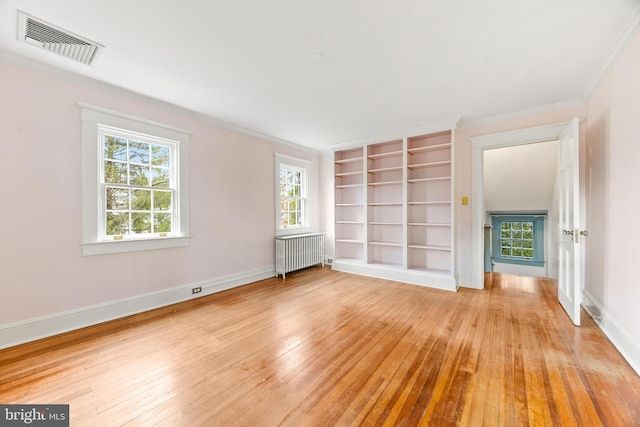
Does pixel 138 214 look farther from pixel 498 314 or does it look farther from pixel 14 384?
pixel 498 314

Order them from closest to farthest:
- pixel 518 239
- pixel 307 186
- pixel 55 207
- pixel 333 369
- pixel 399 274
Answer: pixel 333 369, pixel 55 207, pixel 399 274, pixel 307 186, pixel 518 239

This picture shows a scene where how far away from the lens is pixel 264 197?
14.8ft

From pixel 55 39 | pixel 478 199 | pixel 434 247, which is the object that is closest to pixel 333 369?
pixel 434 247

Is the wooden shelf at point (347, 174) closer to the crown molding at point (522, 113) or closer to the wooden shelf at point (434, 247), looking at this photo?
the wooden shelf at point (434, 247)

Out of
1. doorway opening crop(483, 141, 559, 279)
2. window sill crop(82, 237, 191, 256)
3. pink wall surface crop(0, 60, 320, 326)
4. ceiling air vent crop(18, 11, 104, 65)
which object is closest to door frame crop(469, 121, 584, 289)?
doorway opening crop(483, 141, 559, 279)

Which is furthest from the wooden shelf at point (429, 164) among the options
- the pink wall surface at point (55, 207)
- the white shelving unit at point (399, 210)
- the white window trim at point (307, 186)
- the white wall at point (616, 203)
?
the pink wall surface at point (55, 207)

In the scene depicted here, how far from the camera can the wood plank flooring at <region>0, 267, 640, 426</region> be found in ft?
4.84

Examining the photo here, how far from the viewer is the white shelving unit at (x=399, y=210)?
4180 millimetres

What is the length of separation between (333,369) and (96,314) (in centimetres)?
259

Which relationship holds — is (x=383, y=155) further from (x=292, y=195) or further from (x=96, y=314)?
(x=96, y=314)

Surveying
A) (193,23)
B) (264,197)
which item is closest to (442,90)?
(193,23)

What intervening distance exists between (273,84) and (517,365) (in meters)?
3.39

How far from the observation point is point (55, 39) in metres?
1.99

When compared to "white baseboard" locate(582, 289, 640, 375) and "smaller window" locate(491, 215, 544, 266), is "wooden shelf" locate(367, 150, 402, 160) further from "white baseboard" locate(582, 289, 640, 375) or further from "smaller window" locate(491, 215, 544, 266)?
"smaller window" locate(491, 215, 544, 266)
